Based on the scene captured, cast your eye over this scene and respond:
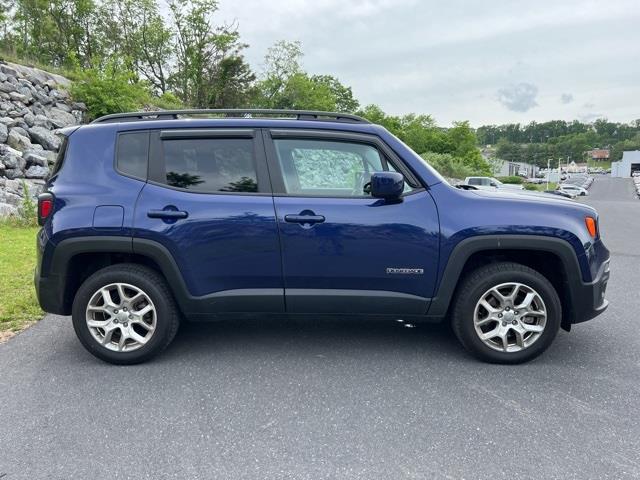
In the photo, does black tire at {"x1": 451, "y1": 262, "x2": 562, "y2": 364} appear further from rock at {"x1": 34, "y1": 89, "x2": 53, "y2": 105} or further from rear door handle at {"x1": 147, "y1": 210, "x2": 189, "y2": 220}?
rock at {"x1": 34, "y1": 89, "x2": 53, "y2": 105}

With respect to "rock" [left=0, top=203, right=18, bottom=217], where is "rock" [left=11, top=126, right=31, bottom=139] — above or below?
above

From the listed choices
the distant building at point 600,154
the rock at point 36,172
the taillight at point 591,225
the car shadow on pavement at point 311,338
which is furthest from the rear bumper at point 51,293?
the distant building at point 600,154

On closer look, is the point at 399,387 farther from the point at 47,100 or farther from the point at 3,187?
the point at 47,100

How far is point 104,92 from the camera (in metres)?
15.8

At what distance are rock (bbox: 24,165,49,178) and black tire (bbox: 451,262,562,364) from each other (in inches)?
483

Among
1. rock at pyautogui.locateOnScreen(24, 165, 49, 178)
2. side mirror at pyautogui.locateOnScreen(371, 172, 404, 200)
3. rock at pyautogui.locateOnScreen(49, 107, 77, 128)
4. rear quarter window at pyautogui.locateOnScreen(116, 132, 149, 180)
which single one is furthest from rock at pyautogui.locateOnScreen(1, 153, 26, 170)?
side mirror at pyautogui.locateOnScreen(371, 172, 404, 200)

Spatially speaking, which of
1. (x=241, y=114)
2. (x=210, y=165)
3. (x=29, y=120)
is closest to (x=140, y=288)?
(x=210, y=165)

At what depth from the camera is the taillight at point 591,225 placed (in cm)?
336

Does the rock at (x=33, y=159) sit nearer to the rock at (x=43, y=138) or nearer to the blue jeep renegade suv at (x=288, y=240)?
the rock at (x=43, y=138)

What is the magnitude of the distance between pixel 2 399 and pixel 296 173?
2.48 m

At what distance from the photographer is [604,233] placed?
37.3ft

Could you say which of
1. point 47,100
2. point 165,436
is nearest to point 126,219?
point 165,436

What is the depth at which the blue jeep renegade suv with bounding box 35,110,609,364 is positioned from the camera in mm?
3256

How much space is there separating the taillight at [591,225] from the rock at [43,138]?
14.5m
